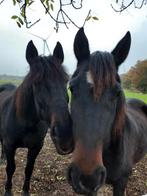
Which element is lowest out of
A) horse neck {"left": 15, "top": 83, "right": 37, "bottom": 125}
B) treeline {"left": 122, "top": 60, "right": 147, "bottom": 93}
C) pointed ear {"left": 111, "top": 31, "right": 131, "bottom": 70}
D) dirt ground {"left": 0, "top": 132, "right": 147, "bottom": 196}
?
treeline {"left": 122, "top": 60, "right": 147, "bottom": 93}

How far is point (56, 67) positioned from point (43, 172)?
2747 mm

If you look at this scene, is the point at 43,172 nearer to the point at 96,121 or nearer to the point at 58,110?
the point at 58,110

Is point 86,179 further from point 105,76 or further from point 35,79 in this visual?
point 35,79

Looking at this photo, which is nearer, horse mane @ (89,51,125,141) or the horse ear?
horse mane @ (89,51,125,141)

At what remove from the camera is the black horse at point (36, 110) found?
3800 millimetres

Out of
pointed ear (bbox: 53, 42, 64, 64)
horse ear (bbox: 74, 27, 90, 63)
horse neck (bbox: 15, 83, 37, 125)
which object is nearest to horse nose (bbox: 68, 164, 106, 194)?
horse ear (bbox: 74, 27, 90, 63)

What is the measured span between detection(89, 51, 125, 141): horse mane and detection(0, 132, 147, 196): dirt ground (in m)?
2.94

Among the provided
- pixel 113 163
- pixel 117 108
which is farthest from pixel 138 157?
pixel 117 108

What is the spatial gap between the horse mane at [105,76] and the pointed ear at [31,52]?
1.74m

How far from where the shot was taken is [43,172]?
668 cm

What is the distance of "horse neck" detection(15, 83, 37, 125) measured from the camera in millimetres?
4909

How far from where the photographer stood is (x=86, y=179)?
8.66 feet

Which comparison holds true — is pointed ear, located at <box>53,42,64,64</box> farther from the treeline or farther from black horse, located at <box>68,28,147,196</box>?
the treeline

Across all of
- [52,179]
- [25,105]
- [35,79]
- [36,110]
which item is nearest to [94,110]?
[35,79]
